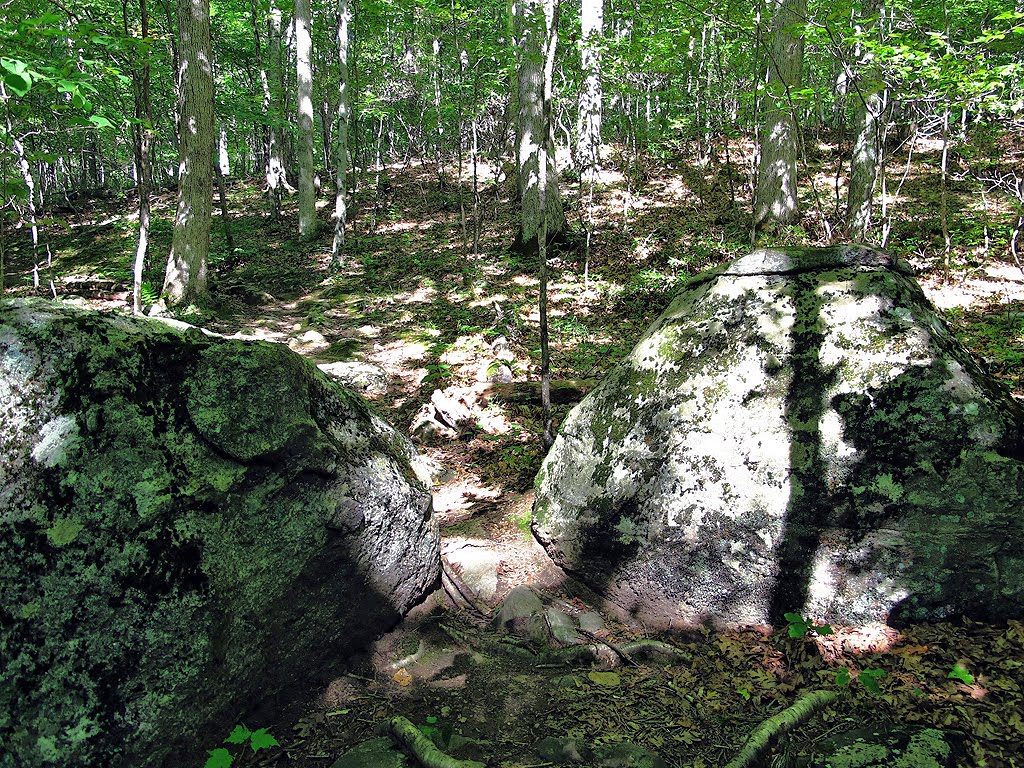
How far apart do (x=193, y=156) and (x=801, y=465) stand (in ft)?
38.4

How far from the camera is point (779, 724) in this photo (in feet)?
8.86

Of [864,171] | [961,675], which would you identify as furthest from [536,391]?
[864,171]

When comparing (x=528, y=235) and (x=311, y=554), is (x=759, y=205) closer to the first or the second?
(x=528, y=235)

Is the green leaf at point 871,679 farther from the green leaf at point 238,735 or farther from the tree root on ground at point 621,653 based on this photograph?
the green leaf at point 238,735

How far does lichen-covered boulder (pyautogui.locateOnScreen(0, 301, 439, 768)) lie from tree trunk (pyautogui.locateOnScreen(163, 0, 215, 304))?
9.39 metres

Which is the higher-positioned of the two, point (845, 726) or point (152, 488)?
point (152, 488)

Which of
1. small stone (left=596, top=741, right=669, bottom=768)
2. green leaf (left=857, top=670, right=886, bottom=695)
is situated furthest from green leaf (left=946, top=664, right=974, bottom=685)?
small stone (left=596, top=741, right=669, bottom=768)

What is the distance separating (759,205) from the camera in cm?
1091

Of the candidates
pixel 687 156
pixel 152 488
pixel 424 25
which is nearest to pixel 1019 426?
pixel 152 488

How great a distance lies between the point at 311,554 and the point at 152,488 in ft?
2.90

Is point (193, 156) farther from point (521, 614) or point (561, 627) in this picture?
point (561, 627)

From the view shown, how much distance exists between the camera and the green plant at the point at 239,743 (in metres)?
2.53

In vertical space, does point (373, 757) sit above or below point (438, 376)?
below

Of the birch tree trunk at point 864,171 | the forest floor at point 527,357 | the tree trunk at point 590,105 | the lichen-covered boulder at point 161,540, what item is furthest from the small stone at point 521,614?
the tree trunk at point 590,105
